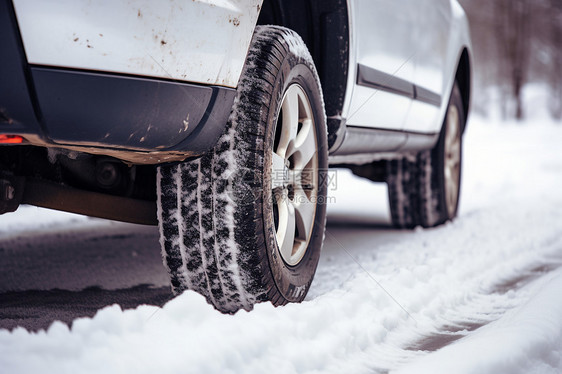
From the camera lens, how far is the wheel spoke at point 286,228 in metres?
1.89

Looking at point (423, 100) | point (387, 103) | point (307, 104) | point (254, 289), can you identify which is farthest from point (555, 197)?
point (254, 289)

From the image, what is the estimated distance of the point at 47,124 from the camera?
1.28m

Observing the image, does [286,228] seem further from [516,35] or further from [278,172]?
[516,35]

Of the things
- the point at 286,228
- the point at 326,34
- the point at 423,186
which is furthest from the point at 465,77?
the point at 286,228

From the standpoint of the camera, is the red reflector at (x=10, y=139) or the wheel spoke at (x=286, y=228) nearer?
the red reflector at (x=10, y=139)

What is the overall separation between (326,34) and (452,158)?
90.5 inches

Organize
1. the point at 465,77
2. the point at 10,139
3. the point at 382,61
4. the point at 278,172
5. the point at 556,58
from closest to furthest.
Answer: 1. the point at 10,139
2. the point at 278,172
3. the point at 382,61
4. the point at 465,77
5. the point at 556,58

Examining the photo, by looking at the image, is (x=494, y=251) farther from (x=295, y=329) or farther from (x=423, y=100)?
(x=295, y=329)

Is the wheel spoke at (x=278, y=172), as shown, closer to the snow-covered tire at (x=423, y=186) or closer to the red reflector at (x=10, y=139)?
the red reflector at (x=10, y=139)

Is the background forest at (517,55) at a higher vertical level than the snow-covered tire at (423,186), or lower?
higher

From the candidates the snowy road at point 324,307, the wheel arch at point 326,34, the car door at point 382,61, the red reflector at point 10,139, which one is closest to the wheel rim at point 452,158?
the snowy road at point 324,307

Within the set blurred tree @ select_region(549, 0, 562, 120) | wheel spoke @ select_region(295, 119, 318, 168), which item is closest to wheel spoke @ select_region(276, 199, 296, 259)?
wheel spoke @ select_region(295, 119, 318, 168)

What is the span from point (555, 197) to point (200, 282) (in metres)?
4.77

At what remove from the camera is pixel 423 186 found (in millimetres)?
3889
